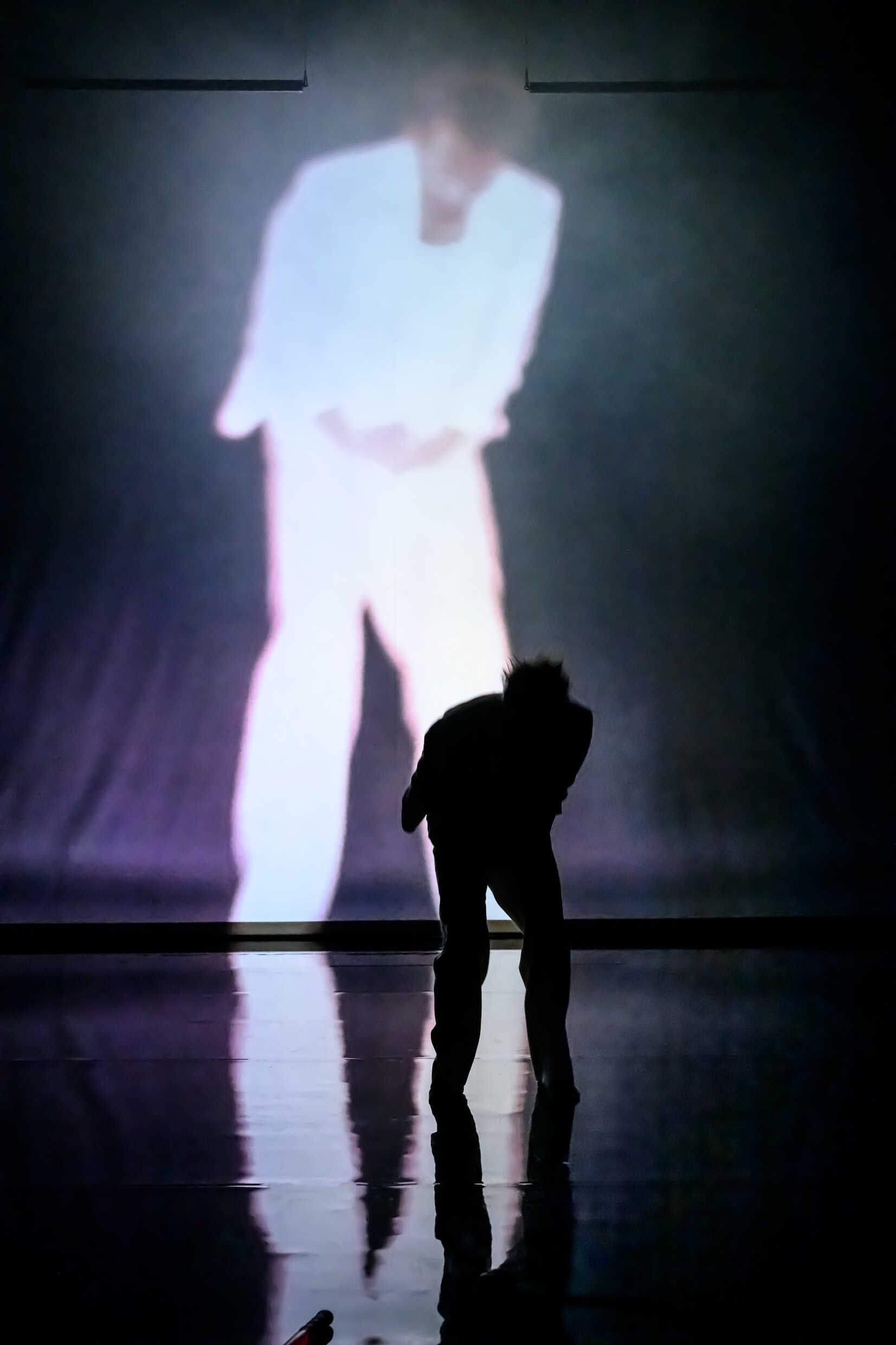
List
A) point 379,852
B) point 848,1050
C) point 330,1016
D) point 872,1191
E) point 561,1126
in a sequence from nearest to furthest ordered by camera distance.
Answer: point 872,1191
point 561,1126
point 848,1050
point 330,1016
point 379,852

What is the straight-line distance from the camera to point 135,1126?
233 cm

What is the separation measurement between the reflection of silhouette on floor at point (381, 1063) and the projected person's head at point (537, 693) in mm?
697

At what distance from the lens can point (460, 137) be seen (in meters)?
5.46

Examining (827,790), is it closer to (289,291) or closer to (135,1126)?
(289,291)

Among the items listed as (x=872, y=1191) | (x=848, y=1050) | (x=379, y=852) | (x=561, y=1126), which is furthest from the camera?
(x=379, y=852)

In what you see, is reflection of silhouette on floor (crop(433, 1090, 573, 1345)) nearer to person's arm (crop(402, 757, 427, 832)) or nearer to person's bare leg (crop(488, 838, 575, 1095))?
person's bare leg (crop(488, 838, 575, 1095))

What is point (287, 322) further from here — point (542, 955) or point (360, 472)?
point (542, 955)

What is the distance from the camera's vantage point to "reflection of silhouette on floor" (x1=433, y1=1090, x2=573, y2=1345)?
4.67ft

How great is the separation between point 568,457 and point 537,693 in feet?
10.7

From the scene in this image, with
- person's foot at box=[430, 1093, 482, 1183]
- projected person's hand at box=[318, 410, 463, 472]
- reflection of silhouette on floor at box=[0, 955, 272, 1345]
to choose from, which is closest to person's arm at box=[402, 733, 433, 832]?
person's foot at box=[430, 1093, 482, 1183]

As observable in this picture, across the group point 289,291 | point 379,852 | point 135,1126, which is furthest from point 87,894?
point 135,1126

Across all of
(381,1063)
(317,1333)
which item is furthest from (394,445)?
(317,1333)

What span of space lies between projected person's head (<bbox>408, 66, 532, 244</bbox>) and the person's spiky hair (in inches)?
138

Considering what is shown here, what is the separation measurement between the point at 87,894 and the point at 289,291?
7.89ft
